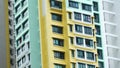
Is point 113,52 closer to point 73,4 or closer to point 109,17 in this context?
point 109,17

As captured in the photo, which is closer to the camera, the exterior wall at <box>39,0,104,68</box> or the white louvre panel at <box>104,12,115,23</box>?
the exterior wall at <box>39,0,104,68</box>

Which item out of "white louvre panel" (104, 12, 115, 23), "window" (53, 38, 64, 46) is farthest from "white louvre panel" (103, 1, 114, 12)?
"window" (53, 38, 64, 46)

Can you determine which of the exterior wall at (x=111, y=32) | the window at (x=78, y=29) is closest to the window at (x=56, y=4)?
the window at (x=78, y=29)

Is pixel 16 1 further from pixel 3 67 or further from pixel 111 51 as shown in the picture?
pixel 111 51

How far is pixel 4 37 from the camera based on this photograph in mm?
33219

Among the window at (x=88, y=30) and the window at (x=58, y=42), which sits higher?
the window at (x=88, y=30)

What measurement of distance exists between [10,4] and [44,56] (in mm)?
8379

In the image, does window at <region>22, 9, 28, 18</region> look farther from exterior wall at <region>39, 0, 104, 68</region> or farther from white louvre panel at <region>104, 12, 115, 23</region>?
white louvre panel at <region>104, 12, 115, 23</region>

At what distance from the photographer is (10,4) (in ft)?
112

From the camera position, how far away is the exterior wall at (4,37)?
32.3m

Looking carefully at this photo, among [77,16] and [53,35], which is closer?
[53,35]

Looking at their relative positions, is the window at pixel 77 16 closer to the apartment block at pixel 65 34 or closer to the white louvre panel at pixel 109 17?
the apartment block at pixel 65 34

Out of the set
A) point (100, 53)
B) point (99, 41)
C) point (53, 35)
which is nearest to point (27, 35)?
point (53, 35)

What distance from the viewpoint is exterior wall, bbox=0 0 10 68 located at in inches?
1272
